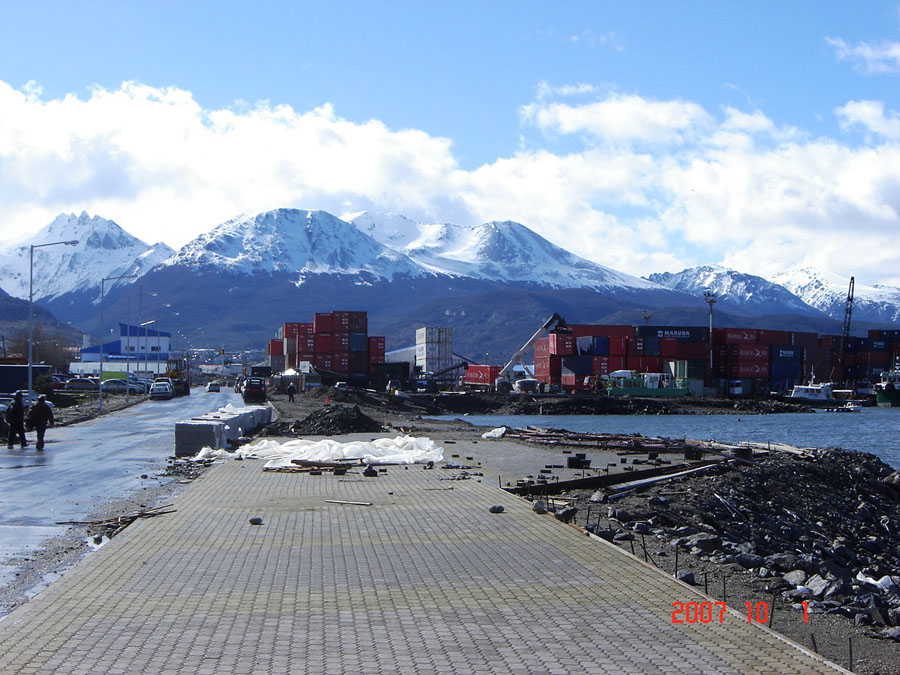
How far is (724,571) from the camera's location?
1041 centimetres

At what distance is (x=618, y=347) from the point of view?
10944cm

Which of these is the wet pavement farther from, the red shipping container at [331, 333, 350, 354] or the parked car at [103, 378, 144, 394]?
the red shipping container at [331, 333, 350, 354]

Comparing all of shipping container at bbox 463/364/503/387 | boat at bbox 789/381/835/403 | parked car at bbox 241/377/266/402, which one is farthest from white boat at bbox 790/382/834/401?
parked car at bbox 241/377/266/402

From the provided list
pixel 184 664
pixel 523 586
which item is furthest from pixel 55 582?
pixel 523 586

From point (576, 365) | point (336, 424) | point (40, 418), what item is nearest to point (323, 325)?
point (576, 365)

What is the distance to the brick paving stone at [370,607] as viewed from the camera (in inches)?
267

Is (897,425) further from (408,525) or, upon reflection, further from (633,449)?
(408,525)

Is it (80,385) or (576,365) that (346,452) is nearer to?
(80,385)

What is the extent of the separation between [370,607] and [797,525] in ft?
34.6

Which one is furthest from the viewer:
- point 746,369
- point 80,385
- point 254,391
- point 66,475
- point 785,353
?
point 785,353

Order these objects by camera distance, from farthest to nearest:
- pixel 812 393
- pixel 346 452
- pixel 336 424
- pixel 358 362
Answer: pixel 358 362 → pixel 812 393 → pixel 336 424 → pixel 346 452

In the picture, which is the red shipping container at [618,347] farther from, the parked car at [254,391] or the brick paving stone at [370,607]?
the brick paving stone at [370,607]
